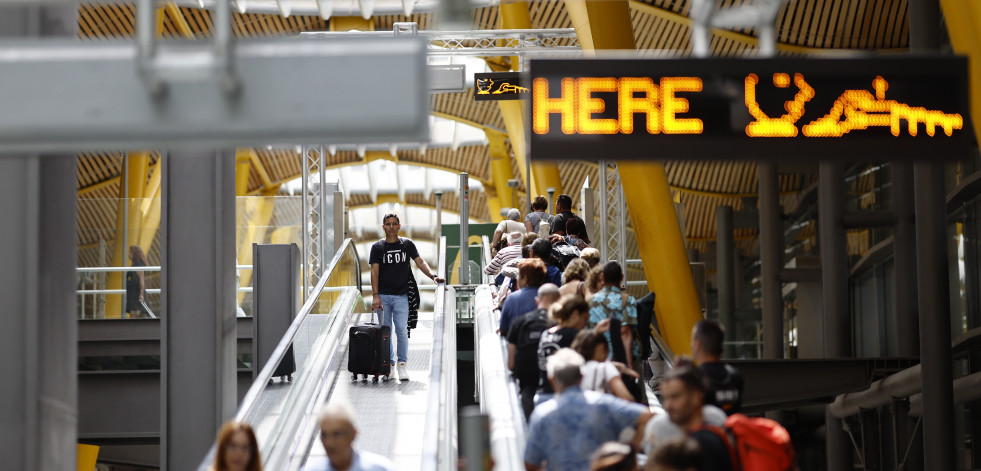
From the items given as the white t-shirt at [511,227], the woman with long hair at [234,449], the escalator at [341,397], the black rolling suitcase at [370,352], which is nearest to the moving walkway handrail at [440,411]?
the escalator at [341,397]

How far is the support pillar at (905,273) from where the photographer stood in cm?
2297

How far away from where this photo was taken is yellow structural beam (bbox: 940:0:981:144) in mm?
8755

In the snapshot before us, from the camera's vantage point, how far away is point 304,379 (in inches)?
435

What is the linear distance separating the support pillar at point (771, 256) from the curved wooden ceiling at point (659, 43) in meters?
2.67

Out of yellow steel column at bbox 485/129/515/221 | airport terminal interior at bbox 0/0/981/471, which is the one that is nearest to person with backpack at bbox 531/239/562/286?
airport terminal interior at bbox 0/0/981/471

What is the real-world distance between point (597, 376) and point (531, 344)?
58.3 inches

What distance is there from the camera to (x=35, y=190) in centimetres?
730

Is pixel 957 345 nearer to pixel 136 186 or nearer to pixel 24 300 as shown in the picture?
pixel 24 300

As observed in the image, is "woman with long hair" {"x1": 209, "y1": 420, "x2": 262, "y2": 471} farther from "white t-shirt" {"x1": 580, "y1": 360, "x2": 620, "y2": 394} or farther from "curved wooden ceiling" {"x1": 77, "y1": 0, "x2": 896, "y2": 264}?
"curved wooden ceiling" {"x1": 77, "y1": 0, "x2": 896, "y2": 264}

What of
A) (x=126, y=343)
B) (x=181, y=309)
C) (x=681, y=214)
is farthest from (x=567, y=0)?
(x=181, y=309)

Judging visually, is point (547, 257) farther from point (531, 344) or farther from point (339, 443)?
point (339, 443)

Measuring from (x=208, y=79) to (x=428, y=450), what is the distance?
3.83 m

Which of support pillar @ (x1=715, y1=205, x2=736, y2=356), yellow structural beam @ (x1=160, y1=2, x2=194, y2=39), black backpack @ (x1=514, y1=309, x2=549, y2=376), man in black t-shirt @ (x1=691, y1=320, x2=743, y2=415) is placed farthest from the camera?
support pillar @ (x1=715, y1=205, x2=736, y2=356)

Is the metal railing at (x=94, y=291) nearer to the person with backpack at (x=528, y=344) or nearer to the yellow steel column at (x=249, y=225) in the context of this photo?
the yellow steel column at (x=249, y=225)
